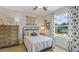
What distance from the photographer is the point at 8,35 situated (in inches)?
68.9

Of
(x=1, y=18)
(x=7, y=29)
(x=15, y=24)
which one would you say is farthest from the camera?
(x=7, y=29)

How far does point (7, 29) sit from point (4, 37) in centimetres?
20

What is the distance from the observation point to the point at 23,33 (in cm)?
158

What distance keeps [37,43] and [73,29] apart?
2.64 feet

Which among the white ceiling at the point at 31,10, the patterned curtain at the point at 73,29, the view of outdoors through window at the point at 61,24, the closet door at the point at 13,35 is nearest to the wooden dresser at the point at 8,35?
the closet door at the point at 13,35

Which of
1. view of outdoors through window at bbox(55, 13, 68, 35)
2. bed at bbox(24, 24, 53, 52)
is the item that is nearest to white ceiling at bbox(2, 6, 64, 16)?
view of outdoors through window at bbox(55, 13, 68, 35)

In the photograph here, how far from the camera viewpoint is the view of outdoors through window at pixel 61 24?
Result: 5.04ft

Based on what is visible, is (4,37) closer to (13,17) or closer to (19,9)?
(13,17)

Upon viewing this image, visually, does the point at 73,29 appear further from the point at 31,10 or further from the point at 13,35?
the point at 13,35

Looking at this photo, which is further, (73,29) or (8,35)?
(8,35)

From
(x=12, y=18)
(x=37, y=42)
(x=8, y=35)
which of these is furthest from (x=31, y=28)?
(x=8, y=35)

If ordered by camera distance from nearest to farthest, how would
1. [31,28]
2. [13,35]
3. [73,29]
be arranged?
[73,29] < [31,28] < [13,35]

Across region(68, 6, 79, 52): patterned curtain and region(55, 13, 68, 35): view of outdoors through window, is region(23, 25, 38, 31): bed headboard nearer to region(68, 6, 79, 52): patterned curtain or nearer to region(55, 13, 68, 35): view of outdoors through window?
region(55, 13, 68, 35): view of outdoors through window
